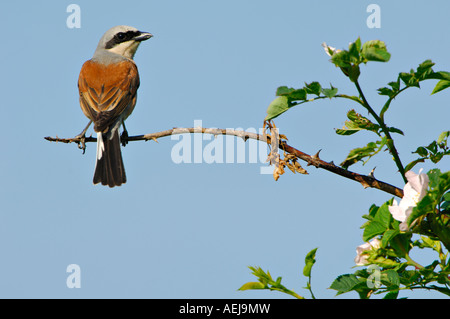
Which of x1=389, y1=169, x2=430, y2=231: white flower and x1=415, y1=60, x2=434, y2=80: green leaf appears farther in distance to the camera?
x1=415, y1=60, x2=434, y2=80: green leaf

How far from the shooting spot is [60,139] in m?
3.32

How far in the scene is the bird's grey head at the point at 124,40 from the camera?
7590mm

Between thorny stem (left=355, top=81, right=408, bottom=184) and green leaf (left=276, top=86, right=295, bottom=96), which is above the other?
green leaf (left=276, top=86, right=295, bottom=96)

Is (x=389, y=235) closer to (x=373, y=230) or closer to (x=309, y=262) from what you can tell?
(x=373, y=230)

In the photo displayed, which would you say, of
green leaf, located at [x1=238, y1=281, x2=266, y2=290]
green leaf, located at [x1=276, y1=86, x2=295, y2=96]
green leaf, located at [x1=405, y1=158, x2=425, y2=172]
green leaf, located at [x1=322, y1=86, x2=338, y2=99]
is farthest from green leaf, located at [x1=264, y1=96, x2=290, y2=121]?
green leaf, located at [x1=238, y1=281, x2=266, y2=290]

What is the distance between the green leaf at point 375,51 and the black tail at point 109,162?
4.00 metres

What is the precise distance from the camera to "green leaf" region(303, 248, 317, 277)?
181 cm

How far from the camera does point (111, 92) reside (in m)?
6.36

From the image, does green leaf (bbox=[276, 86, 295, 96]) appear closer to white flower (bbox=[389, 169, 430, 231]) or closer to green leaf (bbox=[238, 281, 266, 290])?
white flower (bbox=[389, 169, 430, 231])

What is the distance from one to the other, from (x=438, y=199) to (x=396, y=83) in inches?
16.1

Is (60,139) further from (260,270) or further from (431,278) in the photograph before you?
(431,278)

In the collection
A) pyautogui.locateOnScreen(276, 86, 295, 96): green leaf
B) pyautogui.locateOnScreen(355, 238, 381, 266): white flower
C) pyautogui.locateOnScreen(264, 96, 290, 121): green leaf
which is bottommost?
pyautogui.locateOnScreen(355, 238, 381, 266): white flower

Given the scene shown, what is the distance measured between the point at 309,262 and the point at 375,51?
75 cm

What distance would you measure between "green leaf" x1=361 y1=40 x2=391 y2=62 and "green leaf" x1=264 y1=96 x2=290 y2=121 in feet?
1.02
